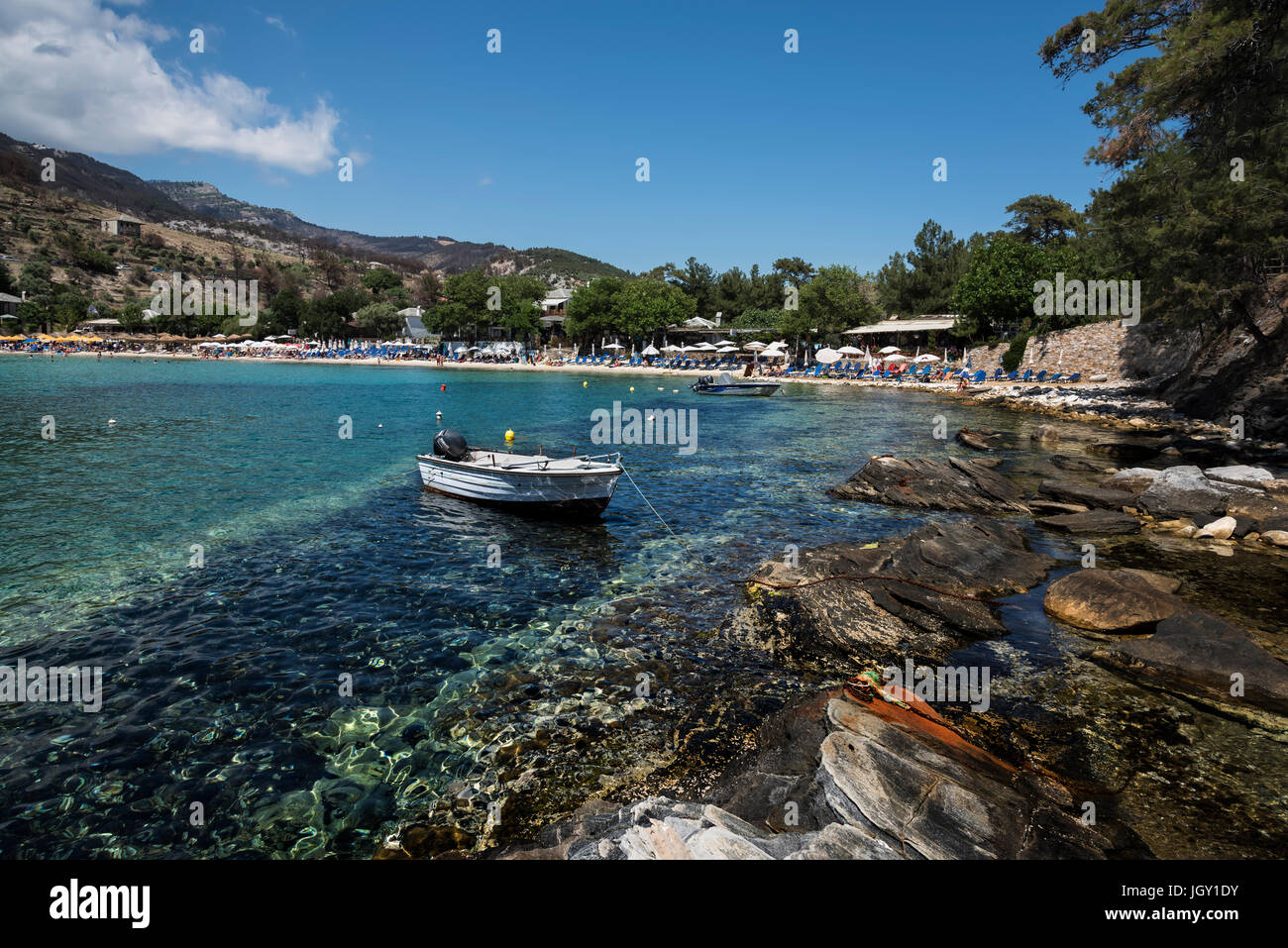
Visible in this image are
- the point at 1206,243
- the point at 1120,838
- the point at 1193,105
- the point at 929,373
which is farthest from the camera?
the point at 929,373

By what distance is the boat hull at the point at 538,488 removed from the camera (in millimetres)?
18625

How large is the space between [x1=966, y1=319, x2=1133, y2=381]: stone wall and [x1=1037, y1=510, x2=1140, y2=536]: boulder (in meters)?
46.1

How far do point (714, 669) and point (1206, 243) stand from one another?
29367mm

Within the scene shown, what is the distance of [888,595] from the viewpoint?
1239 centimetres

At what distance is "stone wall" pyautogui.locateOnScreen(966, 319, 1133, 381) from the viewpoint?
5428cm

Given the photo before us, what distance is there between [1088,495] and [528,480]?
1851 cm

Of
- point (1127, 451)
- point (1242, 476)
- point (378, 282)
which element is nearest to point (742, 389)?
point (1127, 451)

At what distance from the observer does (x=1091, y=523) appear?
58.8 feet

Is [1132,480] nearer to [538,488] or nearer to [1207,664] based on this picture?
[1207,664]

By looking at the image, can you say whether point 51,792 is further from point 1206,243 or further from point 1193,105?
point 1206,243

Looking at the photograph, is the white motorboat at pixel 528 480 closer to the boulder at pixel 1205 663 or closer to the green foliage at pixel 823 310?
the boulder at pixel 1205 663

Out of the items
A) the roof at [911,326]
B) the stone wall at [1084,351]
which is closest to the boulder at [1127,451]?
the stone wall at [1084,351]

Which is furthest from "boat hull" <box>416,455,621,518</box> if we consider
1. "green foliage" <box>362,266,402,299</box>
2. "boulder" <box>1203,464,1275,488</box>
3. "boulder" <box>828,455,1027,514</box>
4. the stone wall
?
"green foliage" <box>362,266,402,299</box>

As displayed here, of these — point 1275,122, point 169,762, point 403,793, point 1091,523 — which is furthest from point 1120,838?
point 1275,122
